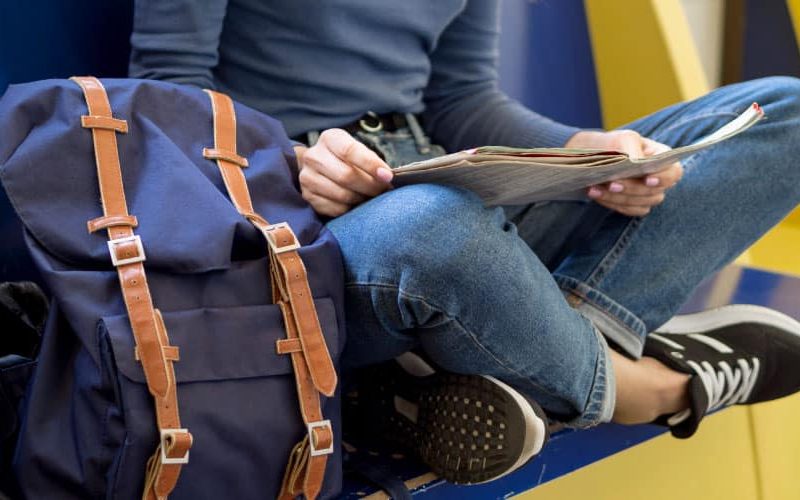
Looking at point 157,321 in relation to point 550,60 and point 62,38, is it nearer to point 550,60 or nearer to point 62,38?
point 62,38

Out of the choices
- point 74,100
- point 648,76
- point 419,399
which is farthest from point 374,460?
point 648,76

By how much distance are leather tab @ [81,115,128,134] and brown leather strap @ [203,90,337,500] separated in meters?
0.13

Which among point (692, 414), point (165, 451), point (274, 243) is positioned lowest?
point (692, 414)

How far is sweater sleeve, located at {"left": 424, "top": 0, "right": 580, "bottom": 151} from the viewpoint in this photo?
42.8 inches

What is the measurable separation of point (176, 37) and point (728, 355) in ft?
2.14

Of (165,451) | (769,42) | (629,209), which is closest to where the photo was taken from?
(165,451)

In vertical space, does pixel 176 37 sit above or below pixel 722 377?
above

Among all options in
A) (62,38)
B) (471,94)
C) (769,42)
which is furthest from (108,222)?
(769,42)

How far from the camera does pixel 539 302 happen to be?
0.69 metres

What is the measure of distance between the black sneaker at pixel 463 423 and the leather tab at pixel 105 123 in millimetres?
315

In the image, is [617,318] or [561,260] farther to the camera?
[561,260]

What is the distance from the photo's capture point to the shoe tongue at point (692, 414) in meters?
0.87

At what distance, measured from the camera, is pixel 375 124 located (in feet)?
3.13

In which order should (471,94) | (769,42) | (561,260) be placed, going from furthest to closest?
(769,42) < (471,94) < (561,260)
